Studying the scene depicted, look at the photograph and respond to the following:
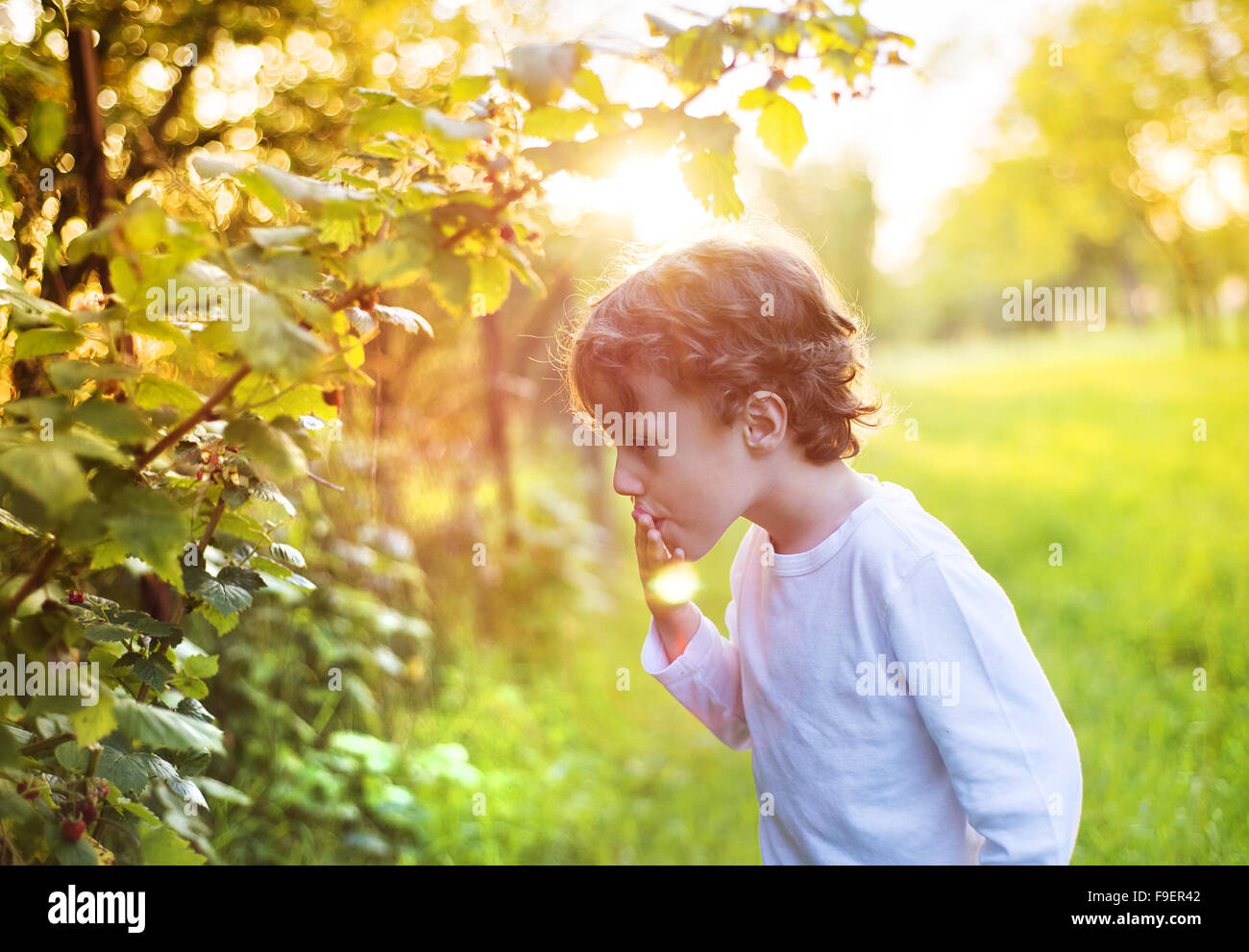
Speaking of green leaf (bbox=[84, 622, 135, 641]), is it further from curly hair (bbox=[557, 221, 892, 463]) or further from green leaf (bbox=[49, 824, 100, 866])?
curly hair (bbox=[557, 221, 892, 463])

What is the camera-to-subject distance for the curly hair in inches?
58.2

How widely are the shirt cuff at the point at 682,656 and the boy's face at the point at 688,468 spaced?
241mm

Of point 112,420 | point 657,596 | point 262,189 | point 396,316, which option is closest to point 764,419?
point 657,596

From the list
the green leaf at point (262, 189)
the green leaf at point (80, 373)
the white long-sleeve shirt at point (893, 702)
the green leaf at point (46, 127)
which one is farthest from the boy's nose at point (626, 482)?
the green leaf at point (46, 127)

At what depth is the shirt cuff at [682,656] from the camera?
1.64m

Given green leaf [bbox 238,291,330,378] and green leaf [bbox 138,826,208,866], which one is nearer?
green leaf [bbox 238,291,330,378]

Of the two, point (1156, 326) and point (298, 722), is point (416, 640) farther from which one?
point (1156, 326)

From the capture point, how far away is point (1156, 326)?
70.9ft

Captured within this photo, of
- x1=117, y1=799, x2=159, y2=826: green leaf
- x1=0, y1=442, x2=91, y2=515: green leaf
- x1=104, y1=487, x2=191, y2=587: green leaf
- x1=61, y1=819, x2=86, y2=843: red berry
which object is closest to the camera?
x1=0, y1=442, x2=91, y2=515: green leaf

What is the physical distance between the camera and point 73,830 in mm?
1091

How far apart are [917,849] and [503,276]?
1.15m

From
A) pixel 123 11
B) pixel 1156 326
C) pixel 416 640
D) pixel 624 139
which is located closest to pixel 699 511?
pixel 624 139

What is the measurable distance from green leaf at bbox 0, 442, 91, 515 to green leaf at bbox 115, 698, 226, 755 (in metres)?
0.31

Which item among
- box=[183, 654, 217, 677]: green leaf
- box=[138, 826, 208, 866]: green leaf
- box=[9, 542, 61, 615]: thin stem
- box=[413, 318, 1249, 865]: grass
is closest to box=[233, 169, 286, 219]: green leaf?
box=[9, 542, 61, 615]: thin stem
